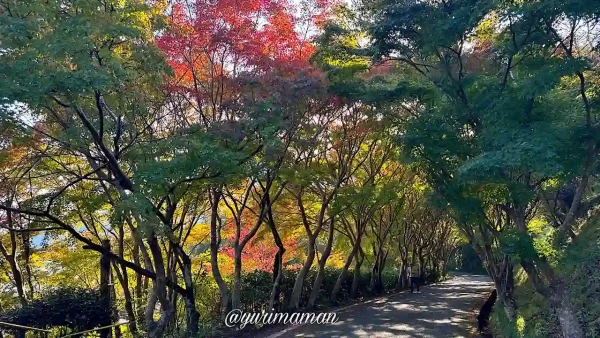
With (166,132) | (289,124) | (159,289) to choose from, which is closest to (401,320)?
(289,124)

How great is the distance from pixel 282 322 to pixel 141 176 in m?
5.94

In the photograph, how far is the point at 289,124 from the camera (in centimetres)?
926

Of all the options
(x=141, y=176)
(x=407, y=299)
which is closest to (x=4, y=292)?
(x=141, y=176)

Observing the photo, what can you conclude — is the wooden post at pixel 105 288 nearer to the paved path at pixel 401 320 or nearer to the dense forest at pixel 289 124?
the dense forest at pixel 289 124

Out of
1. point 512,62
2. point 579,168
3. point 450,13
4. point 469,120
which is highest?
point 450,13

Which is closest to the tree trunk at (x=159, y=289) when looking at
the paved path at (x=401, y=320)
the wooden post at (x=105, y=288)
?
the wooden post at (x=105, y=288)

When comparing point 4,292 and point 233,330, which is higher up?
point 4,292

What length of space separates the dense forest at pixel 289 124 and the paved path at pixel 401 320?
1348 millimetres

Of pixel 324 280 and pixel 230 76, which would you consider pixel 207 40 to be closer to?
pixel 230 76

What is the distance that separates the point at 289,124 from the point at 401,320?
5933 mm

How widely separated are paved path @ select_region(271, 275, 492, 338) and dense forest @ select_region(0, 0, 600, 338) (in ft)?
4.42

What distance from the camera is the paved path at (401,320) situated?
953 centimetres

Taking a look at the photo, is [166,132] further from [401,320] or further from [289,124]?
[401,320]

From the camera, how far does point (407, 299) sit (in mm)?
16547
